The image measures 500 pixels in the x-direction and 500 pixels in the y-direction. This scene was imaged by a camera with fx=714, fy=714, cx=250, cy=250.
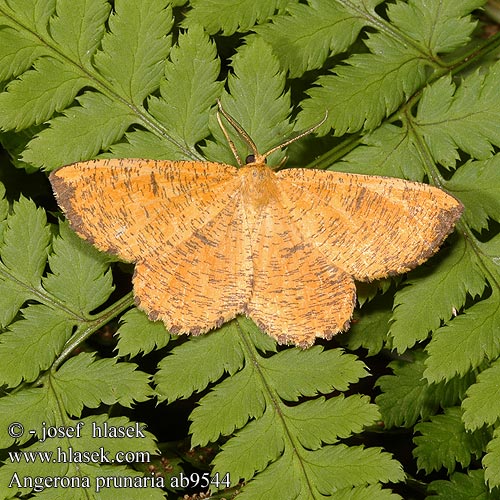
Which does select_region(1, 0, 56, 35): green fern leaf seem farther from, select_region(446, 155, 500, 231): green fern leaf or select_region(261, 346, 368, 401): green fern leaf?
select_region(446, 155, 500, 231): green fern leaf

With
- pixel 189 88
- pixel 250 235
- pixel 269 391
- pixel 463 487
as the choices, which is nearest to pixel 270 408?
pixel 269 391

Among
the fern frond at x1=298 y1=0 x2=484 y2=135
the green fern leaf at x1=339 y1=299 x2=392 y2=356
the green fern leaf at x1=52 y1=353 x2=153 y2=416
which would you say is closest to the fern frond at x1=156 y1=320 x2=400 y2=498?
the green fern leaf at x1=52 y1=353 x2=153 y2=416

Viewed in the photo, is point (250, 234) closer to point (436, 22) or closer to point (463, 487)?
point (436, 22)

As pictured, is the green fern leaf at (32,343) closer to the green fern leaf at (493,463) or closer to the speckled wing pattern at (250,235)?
the speckled wing pattern at (250,235)

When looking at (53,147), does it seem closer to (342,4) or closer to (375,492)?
(342,4)

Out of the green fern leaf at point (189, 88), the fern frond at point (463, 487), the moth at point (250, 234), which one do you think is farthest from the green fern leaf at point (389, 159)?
the fern frond at point (463, 487)
